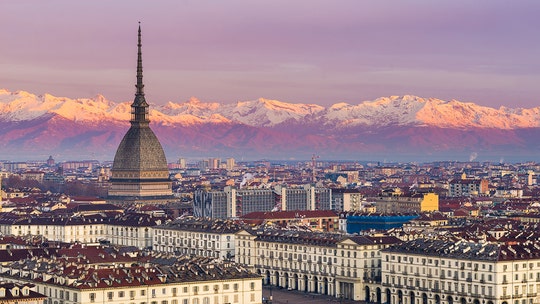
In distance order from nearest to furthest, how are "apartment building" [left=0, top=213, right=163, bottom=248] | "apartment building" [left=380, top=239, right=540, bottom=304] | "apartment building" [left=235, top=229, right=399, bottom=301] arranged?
"apartment building" [left=380, top=239, right=540, bottom=304]
"apartment building" [left=235, top=229, right=399, bottom=301]
"apartment building" [left=0, top=213, right=163, bottom=248]

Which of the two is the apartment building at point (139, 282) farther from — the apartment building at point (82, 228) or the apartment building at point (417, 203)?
the apartment building at point (417, 203)

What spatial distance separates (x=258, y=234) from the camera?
5039 inches

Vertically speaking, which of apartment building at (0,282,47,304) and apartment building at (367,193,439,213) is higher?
apartment building at (367,193,439,213)

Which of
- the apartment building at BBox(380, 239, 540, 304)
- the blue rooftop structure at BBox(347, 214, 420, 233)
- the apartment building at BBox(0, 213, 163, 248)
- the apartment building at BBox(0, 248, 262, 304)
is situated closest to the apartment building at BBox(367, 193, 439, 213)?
Result: the blue rooftop structure at BBox(347, 214, 420, 233)

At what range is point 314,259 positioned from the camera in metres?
118

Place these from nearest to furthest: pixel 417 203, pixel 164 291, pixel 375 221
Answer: pixel 164 291
pixel 375 221
pixel 417 203

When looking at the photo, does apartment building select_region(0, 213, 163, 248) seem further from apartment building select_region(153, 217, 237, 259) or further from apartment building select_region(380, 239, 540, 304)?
apartment building select_region(380, 239, 540, 304)

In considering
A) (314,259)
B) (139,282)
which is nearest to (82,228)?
(314,259)

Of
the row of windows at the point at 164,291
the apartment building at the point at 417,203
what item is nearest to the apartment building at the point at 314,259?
the row of windows at the point at 164,291

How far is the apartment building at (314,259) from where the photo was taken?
4466 inches

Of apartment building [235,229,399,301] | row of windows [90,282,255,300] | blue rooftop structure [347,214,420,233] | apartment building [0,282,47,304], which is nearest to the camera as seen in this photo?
apartment building [0,282,47,304]

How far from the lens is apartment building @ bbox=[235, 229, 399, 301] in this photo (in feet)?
372

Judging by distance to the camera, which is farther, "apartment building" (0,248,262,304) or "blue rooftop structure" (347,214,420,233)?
"blue rooftop structure" (347,214,420,233)

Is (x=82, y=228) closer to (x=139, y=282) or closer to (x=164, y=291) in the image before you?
(x=164, y=291)
